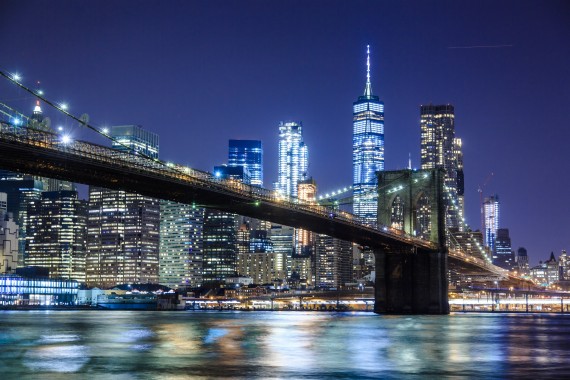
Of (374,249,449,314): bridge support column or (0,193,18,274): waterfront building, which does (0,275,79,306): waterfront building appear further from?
(374,249,449,314): bridge support column

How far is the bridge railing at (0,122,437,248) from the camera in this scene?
57375 mm

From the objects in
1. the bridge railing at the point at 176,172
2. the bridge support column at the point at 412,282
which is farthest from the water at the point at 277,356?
the bridge support column at the point at 412,282

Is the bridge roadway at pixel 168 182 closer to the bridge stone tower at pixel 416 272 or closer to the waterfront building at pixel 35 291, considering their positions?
the bridge stone tower at pixel 416 272

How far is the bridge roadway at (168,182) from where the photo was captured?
57375 mm

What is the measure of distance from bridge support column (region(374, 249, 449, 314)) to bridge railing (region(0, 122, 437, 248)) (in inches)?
87.8

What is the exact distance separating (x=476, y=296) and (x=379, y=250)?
100854 millimetres

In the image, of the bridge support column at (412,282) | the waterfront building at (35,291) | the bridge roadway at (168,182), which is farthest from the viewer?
the waterfront building at (35,291)

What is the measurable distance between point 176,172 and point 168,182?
5.18ft

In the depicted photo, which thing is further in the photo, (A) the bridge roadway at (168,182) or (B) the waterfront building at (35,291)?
(B) the waterfront building at (35,291)

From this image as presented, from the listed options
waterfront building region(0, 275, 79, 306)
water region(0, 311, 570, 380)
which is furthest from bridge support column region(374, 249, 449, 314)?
waterfront building region(0, 275, 79, 306)

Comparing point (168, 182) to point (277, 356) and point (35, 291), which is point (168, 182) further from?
point (35, 291)

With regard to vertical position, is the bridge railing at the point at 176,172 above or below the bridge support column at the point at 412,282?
above

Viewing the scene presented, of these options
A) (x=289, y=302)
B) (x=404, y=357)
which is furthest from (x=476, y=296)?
(x=404, y=357)

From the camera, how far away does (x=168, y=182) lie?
6875 cm
